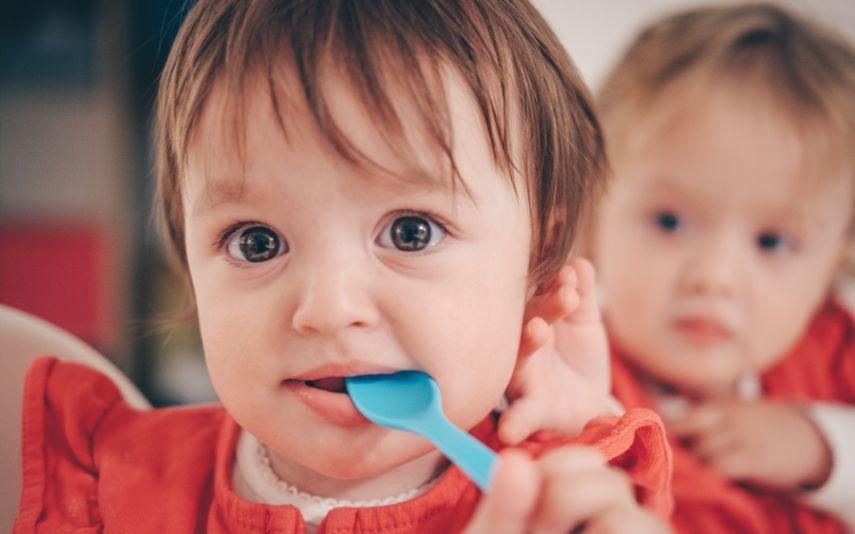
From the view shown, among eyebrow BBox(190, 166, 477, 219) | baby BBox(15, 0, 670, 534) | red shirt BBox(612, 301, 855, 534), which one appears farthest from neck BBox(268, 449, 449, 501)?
red shirt BBox(612, 301, 855, 534)

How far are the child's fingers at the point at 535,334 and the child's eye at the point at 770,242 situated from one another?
0.42 metres

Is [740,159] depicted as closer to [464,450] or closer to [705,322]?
[705,322]

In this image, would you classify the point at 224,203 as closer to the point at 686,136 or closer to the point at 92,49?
the point at 686,136

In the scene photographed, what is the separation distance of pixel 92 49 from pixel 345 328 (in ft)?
6.47

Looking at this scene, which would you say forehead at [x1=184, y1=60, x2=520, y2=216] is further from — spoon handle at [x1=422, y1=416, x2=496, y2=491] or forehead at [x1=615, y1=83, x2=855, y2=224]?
forehead at [x1=615, y1=83, x2=855, y2=224]

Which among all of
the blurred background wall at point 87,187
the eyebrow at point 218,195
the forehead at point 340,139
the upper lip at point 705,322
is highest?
the forehead at point 340,139

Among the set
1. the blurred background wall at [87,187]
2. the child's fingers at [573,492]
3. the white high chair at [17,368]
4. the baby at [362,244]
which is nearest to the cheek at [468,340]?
the baby at [362,244]

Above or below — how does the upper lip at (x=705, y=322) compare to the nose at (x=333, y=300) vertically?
below

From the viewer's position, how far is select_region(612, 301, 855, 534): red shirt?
0.86 metres

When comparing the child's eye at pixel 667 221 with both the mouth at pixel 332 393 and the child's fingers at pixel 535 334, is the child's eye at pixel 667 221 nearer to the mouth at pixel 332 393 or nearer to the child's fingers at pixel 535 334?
the child's fingers at pixel 535 334

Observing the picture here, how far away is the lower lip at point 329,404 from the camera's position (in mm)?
535

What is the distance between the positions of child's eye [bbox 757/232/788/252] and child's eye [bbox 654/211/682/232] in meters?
0.09

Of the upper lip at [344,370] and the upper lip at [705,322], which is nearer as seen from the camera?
the upper lip at [344,370]

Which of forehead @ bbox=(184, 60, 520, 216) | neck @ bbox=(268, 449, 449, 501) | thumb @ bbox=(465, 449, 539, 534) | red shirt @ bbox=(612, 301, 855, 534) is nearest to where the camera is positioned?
thumb @ bbox=(465, 449, 539, 534)
